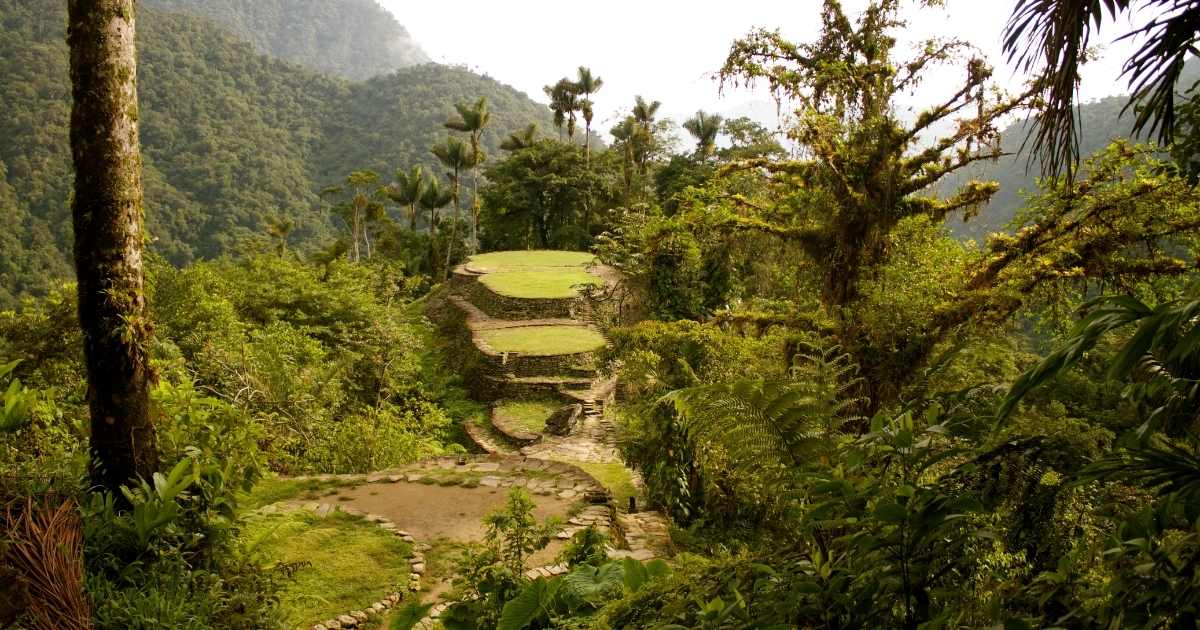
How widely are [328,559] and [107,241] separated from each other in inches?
107

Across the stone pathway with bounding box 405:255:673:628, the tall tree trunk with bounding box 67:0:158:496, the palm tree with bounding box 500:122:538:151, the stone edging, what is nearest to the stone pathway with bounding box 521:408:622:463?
the stone pathway with bounding box 405:255:673:628

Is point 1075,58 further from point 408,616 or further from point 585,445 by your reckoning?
point 585,445

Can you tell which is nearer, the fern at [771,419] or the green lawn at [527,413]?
the fern at [771,419]

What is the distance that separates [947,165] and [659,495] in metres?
4.31

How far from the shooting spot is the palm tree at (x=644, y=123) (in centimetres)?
3425

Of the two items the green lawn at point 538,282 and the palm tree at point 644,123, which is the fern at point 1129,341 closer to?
the green lawn at point 538,282

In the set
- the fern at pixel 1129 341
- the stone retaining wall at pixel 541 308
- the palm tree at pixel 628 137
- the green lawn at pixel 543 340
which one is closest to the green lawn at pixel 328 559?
the fern at pixel 1129 341

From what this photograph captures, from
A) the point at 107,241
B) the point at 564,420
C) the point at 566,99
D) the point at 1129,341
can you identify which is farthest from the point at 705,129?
the point at 1129,341

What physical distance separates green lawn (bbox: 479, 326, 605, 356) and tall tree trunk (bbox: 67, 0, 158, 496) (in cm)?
1126

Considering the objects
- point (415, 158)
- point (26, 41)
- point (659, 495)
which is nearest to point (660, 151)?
point (415, 158)

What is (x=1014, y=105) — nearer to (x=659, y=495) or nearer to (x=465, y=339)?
(x=659, y=495)

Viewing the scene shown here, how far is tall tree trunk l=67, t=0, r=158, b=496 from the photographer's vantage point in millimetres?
3160

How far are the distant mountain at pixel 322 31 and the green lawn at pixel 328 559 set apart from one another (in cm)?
9614

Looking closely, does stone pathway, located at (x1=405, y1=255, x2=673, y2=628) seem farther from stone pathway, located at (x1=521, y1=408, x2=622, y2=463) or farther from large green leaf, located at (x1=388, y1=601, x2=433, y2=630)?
large green leaf, located at (x1=388, y1=601, x2=433, y2=630)
